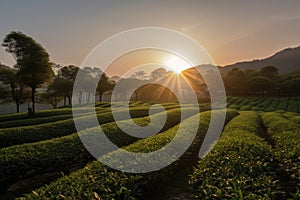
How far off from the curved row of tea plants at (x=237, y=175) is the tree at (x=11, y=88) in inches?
1692

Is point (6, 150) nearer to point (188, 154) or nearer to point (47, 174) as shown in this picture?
point (47, 174)

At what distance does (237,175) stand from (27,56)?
87.9 feet

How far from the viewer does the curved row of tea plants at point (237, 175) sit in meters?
5.64

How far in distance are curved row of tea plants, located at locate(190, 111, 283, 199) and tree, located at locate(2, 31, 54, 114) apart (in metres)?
23.9

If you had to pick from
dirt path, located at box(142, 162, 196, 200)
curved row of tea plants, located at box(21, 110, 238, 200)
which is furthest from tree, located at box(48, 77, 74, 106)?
curved row of tea plants, located at box(21, 110, 238, 200)

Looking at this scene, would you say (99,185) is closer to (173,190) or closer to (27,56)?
(173,190)

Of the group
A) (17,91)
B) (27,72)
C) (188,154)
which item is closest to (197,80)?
(17,91)

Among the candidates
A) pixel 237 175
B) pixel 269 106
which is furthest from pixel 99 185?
pixel 269 106

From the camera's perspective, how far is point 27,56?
27.6m

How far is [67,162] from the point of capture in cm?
1145

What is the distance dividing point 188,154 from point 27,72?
23.0m

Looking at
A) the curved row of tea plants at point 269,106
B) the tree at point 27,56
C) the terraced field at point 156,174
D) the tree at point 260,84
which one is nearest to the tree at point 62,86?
the tree at point 27,56

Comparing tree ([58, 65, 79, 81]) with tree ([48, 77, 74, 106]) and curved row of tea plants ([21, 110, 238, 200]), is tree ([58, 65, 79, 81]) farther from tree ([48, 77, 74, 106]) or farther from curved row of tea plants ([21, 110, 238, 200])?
curved row of tea plants ([21, 110, 238, 200])

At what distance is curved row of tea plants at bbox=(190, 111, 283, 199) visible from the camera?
222 inches
